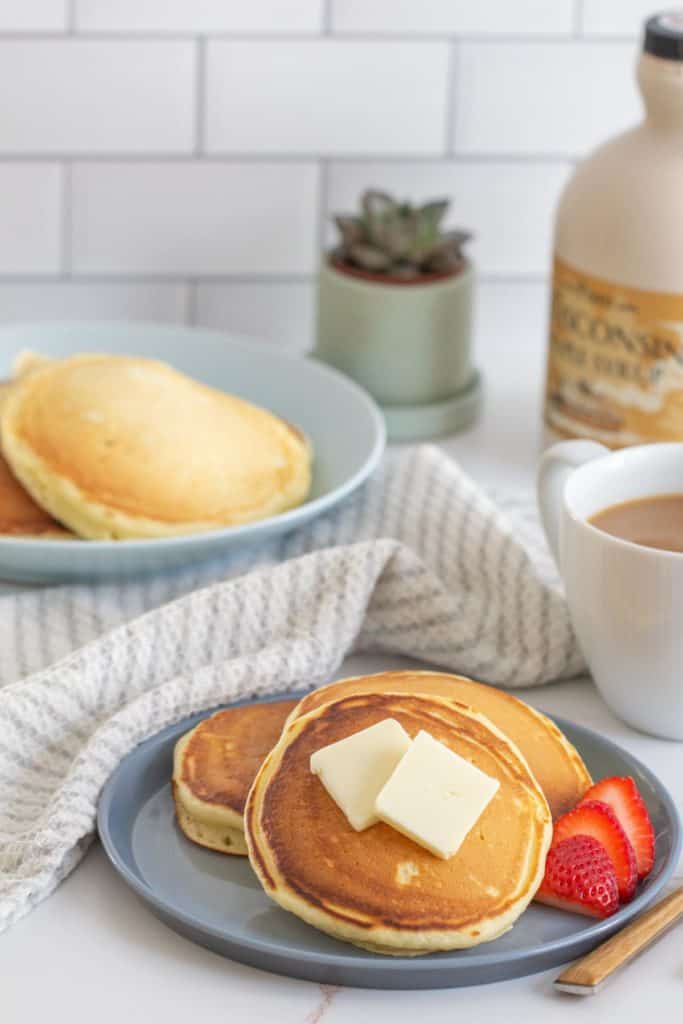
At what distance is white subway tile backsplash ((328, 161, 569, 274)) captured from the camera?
1.23 m

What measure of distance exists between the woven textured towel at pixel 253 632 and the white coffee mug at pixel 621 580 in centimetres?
5

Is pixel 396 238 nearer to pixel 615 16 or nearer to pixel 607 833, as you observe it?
pixel 615 16

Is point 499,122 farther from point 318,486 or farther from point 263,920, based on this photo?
point 263,920

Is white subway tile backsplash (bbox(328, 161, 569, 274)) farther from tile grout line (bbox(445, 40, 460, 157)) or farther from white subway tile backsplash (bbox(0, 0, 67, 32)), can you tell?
white subway tile backsplash (bbox(0, 0, 67, 32))

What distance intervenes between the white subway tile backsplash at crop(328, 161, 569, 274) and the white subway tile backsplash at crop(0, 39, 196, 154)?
14cm

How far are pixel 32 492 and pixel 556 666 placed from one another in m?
0.32

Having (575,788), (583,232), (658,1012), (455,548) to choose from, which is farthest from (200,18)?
(658,1012)

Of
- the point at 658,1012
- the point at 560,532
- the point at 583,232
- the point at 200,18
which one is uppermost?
the point at 200,18

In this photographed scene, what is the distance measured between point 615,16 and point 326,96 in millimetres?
230

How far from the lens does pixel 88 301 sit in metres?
1.24

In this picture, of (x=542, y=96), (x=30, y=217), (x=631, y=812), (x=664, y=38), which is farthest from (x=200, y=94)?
(x=631, y=812)

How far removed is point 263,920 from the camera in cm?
64

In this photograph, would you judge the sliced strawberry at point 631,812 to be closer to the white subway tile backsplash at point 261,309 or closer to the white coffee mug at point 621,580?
the white coffee mug at point 621,580

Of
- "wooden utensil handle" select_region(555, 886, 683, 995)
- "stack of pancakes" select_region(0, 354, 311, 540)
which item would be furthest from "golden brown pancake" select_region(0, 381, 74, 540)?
"wooden utensil handle" select_region(555, 886, 683, 995)
